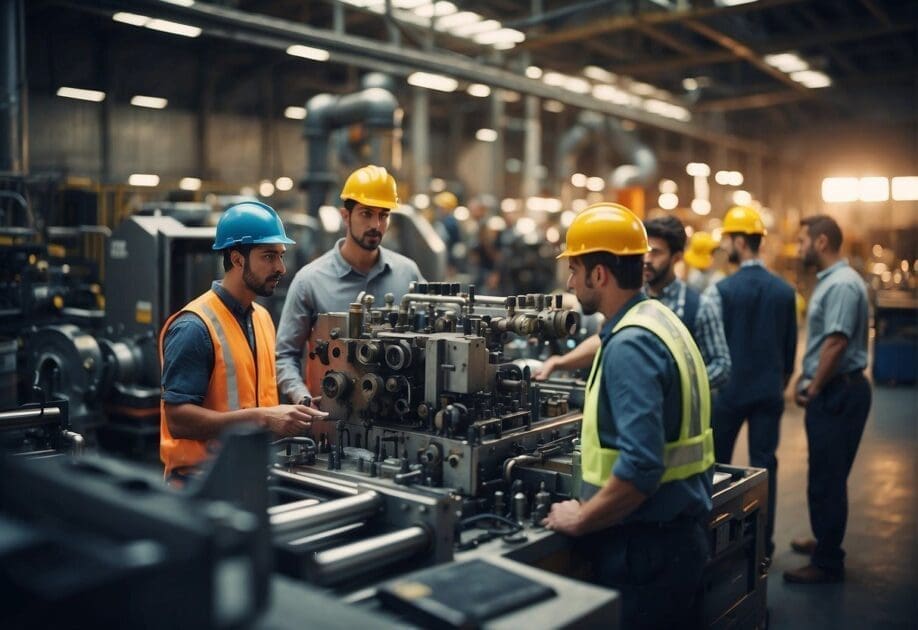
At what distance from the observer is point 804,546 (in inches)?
169

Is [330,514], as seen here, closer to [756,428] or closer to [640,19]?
[756,428]

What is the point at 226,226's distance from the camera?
2.68 metres

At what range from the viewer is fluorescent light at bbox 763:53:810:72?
1197 cm

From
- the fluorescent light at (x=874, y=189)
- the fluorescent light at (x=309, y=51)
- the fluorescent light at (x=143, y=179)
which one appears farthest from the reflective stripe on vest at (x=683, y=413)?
the fluorescent light at (x=874, y=189)

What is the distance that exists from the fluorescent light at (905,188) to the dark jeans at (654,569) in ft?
54.2

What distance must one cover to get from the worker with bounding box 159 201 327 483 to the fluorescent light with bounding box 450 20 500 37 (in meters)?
7.25

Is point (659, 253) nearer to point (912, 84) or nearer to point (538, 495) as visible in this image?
point (538, 495)

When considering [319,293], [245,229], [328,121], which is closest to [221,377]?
[245,229]

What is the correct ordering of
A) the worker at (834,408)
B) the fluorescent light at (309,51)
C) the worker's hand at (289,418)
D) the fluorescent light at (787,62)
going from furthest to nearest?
1. the fluorescent light at (787,62)
2. the fluorescent light at (309,51)
3. the worker at (834,408)
4. the worker's hand at (289,418)

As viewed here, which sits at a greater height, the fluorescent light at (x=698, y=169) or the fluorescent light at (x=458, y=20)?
the fluorescent light at (x=458, y=20)

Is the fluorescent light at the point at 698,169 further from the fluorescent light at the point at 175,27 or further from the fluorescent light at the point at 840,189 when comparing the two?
the fluorescent light at the point at 175,27

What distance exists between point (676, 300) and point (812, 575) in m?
1.45

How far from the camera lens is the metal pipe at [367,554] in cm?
164

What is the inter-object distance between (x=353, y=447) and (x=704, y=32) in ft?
27.9
